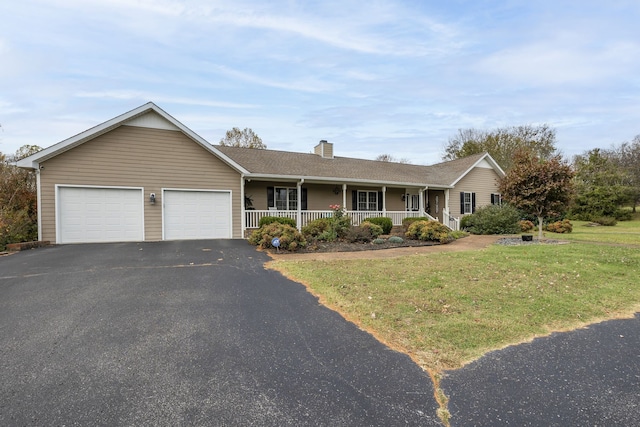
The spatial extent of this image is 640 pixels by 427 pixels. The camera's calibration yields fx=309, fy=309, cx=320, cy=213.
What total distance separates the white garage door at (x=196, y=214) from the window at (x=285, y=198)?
3.02m

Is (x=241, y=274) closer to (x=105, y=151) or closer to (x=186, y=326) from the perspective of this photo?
(x=186, y=326)

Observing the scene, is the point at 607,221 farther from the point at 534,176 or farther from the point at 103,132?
the point at 103,132

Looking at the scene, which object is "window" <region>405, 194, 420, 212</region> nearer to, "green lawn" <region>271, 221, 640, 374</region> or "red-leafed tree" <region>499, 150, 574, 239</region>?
"red-leafed tree" <region>499, 150, 574, 239</region>

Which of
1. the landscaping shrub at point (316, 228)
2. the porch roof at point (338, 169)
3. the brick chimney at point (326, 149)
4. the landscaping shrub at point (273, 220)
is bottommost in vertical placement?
the landscaping shrub at point (316, 228)

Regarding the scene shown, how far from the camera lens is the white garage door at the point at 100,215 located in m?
11.2

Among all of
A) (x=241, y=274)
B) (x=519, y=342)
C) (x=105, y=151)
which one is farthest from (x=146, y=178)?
(x=519, y=342)

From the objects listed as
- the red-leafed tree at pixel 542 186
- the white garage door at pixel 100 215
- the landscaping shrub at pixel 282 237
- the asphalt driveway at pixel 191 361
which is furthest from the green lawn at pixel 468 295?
the white garage door at pixel 100 215

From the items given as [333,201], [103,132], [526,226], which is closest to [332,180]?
[333,201]

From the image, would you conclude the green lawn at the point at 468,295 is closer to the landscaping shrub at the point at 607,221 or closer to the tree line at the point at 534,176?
A: the tree line at the point at 534,176

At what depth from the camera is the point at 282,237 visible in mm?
10336

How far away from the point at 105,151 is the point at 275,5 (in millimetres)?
8270

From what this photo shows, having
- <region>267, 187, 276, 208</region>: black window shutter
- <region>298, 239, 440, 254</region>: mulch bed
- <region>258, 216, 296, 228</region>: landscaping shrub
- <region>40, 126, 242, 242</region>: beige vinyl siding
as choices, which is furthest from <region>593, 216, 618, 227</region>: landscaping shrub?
<region>40, 126, 242, 242</region>: beige vinyl siding

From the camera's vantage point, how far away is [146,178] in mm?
12242

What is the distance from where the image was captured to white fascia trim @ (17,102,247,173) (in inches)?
422
